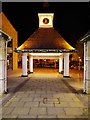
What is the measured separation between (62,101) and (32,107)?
7.05 feet

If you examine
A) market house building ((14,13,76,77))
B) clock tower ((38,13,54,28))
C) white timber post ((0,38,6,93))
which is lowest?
white timber post ((0,38,6,93))

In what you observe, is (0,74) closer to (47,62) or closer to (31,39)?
(31,39)

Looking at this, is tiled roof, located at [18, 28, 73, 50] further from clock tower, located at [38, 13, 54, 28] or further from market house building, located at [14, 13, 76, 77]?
clock tower, located at [38, 13, 54, 28]

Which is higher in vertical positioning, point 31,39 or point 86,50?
point 31,39

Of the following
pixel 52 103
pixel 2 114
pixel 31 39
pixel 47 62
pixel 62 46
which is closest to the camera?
pixel 2 114

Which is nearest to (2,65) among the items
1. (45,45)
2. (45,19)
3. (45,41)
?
(45,45)

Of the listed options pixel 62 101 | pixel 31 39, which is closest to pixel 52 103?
pixel 62 101

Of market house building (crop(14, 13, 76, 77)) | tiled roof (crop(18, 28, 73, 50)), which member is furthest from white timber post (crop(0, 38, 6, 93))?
tiled roof (crop(18, 28, 73, 50))

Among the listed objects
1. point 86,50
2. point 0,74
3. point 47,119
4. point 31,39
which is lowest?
point 47,119

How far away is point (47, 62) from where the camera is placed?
65812 mm

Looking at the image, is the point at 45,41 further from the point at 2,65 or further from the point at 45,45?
the point at 2,65

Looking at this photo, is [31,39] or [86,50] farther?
[31,39]

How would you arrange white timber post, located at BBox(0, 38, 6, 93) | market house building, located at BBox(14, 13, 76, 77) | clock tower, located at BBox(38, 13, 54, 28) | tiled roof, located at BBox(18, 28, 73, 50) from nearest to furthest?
white timber post, located at BBox(0, 38, 6, 93) → market house building, located at BBox(14, 13, 76, 77) → tiled roof, located at BBox(18, 28, 73, 50) → clock tower, located at BBox(38, 13, 54, 28)

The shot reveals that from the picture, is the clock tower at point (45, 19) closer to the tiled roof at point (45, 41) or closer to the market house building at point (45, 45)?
the market house building at point (45, 45)
